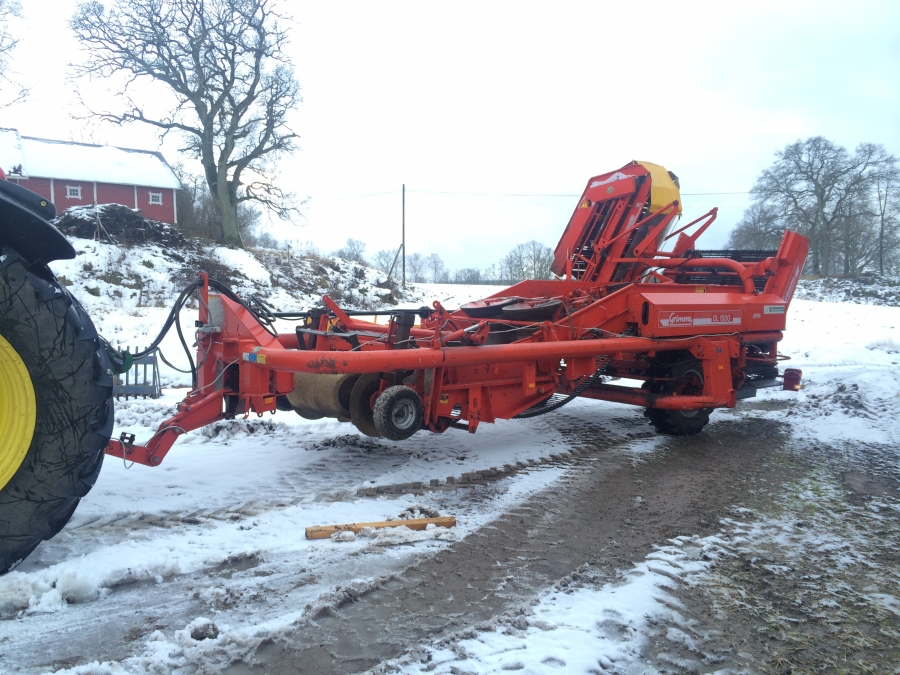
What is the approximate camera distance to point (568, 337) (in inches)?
233

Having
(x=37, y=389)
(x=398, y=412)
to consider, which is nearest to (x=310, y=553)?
(x=398, y=412)

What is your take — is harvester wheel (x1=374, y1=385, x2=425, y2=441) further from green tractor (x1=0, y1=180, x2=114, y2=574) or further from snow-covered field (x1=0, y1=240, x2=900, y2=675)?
green tractor (x1=0, y1=180, x2=114, y2=574)

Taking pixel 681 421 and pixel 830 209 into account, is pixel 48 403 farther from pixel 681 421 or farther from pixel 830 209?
pixel 830 209

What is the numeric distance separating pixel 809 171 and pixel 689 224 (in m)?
32.8

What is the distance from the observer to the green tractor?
8.15 ft

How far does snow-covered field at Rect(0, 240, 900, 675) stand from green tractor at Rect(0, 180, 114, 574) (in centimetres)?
46

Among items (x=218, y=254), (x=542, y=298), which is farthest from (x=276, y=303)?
(x=542, y=298)

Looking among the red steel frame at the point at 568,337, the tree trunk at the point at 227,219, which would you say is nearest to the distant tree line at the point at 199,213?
the tree trunk at the point at 227,219

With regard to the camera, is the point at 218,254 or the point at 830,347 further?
the point at 218,254

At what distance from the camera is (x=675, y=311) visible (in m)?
6.22

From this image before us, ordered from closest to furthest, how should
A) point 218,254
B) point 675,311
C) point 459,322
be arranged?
point 459,322, point 675,311, point 218,254

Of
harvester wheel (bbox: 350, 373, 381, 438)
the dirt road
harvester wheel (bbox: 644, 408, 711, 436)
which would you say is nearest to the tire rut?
the dirt road

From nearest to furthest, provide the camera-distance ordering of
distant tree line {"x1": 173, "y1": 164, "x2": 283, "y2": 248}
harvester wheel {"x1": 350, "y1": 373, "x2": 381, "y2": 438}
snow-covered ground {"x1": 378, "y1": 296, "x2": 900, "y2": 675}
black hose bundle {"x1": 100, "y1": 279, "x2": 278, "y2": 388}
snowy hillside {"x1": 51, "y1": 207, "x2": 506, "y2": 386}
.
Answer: snow-covered ground {"x1": 378, "y1": 296, "x2": 900, "y2": 675}, black hose bundle {"x1": 100, "y1": 279, "x2": 278, "y2": 388}, harvester wheel {"x1": 350, "y1": 373, "x2": 381, "y2": 438}, snowy hillside {"x1": 51, "y1": 207, "x2": 506, "y2": 386}, distant tree line {"x1": 173, "y1": 164, "x2": 283, "y2": 248}

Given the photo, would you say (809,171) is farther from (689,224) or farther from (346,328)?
(346,328)
